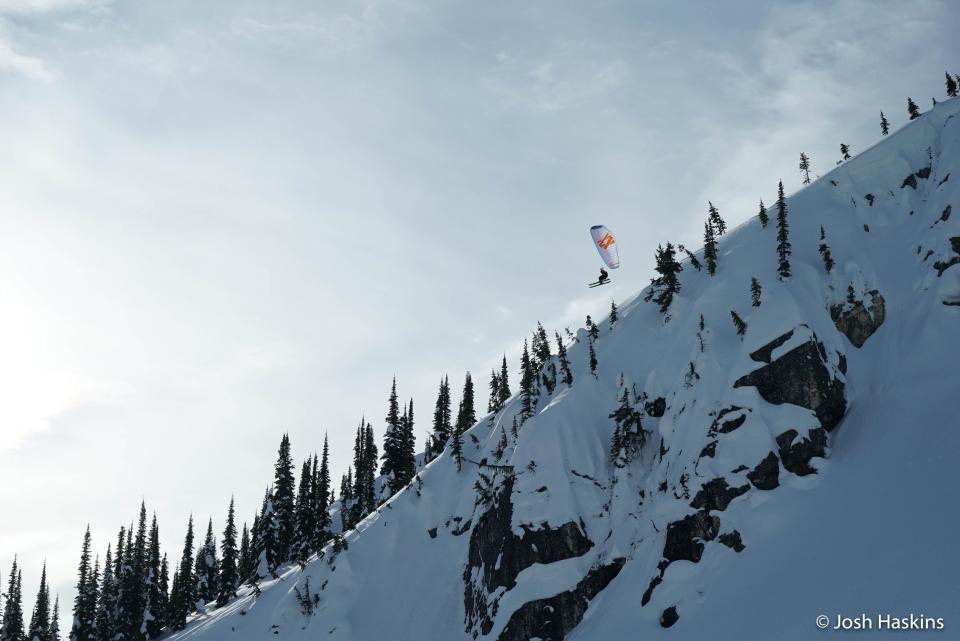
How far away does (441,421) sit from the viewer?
318 ft

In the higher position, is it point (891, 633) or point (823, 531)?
point (823, 531)

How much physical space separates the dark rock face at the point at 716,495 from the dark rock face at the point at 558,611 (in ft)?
23.4

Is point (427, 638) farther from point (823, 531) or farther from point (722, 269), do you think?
point (722, 269)

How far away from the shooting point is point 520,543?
51281 mm

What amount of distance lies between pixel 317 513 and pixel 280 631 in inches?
1015

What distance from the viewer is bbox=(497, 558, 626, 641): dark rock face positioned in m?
46.7

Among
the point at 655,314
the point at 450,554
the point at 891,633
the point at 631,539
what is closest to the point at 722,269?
the point at 655,314

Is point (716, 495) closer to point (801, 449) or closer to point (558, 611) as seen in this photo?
point (801, 449)

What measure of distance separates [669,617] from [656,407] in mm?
19318

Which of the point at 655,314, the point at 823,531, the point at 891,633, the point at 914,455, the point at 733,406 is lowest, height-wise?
the point at 891,633

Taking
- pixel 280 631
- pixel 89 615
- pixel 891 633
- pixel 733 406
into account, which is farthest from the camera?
pixel 89 615

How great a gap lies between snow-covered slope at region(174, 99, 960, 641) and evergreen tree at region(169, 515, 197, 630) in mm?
5601

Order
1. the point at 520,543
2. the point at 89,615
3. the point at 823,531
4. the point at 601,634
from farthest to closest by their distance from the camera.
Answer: the point at 89,615 < the point at 520,543 < the point at 601,634 < the point at 823,531

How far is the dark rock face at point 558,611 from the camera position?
4666cm
